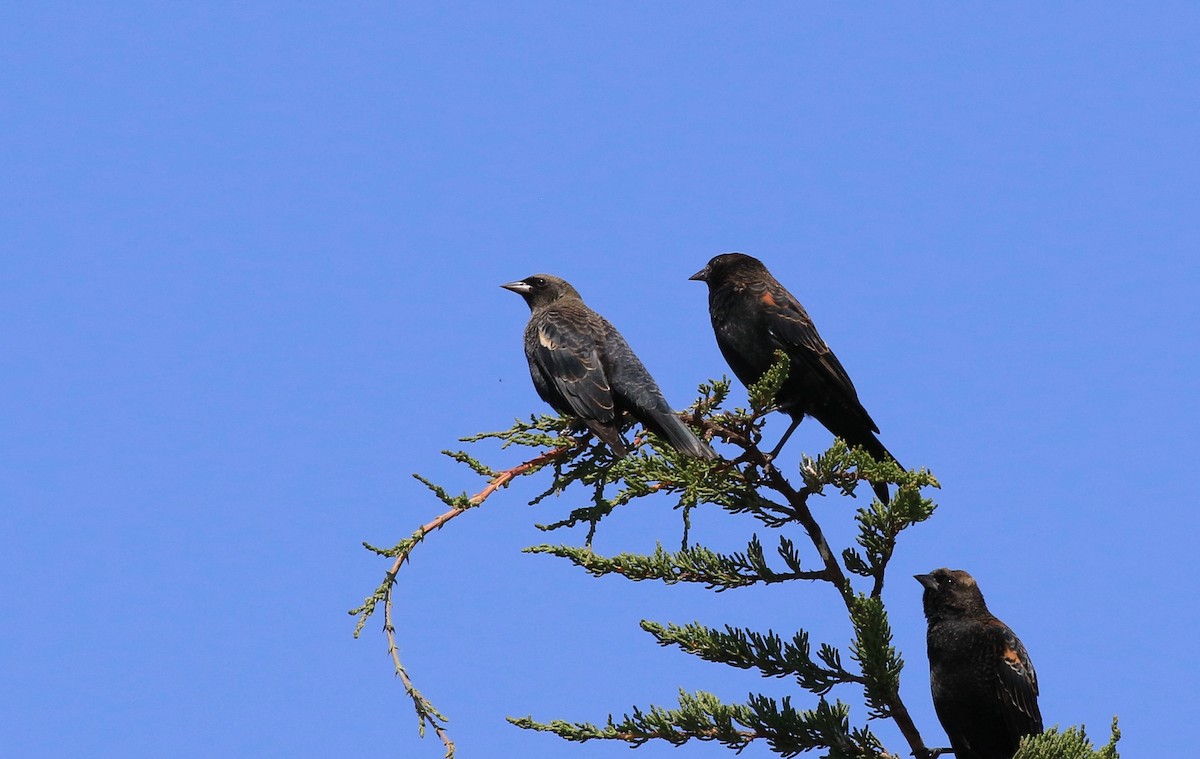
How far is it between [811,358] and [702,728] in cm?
280

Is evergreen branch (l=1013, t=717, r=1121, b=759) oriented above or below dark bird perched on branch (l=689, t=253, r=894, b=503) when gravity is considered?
below

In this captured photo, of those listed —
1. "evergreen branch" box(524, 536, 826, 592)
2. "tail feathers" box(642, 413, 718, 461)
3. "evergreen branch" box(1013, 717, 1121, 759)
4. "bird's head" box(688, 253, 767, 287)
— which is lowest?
"evergreen branch" box(1013, 717, 1121, 759)

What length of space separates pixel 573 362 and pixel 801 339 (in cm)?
136

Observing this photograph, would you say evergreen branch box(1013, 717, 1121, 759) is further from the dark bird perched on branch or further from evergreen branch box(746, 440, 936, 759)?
the dark bird perched on branch

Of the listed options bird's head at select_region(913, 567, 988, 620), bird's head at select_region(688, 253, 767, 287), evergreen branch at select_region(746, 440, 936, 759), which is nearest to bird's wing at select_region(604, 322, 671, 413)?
bird's head at select_region(688, 253, 767, 287)

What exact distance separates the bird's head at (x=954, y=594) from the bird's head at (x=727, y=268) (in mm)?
2285

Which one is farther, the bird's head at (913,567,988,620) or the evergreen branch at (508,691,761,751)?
the bird's head at (913,567,988,620)

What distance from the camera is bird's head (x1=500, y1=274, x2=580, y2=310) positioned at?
8.33 m

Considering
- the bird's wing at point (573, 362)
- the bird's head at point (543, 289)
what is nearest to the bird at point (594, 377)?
the bird's wing at point (573, 362)

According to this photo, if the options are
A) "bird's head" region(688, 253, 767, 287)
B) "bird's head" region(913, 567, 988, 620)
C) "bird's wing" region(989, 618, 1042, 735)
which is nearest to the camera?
"bird's wing" region(989, 618, 1042, 735)

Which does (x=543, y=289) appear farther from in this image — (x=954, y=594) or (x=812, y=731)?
(x=812, y=731)

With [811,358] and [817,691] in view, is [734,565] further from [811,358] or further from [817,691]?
[811,358]

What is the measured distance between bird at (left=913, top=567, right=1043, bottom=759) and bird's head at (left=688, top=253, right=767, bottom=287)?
234 cm

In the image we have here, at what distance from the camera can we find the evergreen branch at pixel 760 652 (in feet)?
13.8
